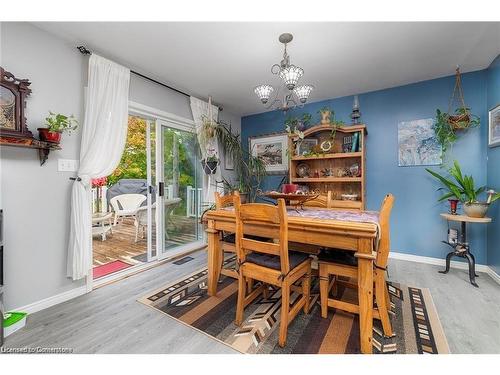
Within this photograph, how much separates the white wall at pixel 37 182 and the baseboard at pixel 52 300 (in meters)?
0.03

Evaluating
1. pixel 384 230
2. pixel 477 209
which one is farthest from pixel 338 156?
pixel 384 230

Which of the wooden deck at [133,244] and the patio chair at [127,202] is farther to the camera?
the patio chair at [127,202]

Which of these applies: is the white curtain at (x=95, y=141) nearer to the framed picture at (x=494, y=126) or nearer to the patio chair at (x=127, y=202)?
the patio chair at (x=127, y=202)

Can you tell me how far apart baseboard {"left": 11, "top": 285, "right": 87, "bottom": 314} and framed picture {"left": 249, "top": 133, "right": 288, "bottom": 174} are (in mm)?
3262

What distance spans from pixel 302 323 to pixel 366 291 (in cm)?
59

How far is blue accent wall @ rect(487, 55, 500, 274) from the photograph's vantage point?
2.44m

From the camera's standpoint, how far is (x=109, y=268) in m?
2.83

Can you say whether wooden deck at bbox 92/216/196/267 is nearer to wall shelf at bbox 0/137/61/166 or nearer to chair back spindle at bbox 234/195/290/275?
wall shelf at bbox 0/137/61/166

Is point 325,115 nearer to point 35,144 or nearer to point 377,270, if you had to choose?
point 377,270

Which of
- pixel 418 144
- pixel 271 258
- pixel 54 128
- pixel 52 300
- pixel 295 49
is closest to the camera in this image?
pixel 271 258

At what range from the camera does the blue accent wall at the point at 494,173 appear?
2.44 m

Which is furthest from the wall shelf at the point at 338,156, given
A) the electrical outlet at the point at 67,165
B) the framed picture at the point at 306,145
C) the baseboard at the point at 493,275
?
the electrical outlet at the point at 67,165

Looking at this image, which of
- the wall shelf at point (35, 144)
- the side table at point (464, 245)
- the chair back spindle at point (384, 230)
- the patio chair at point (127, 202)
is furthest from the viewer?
the patio chair at point (127, 202)
